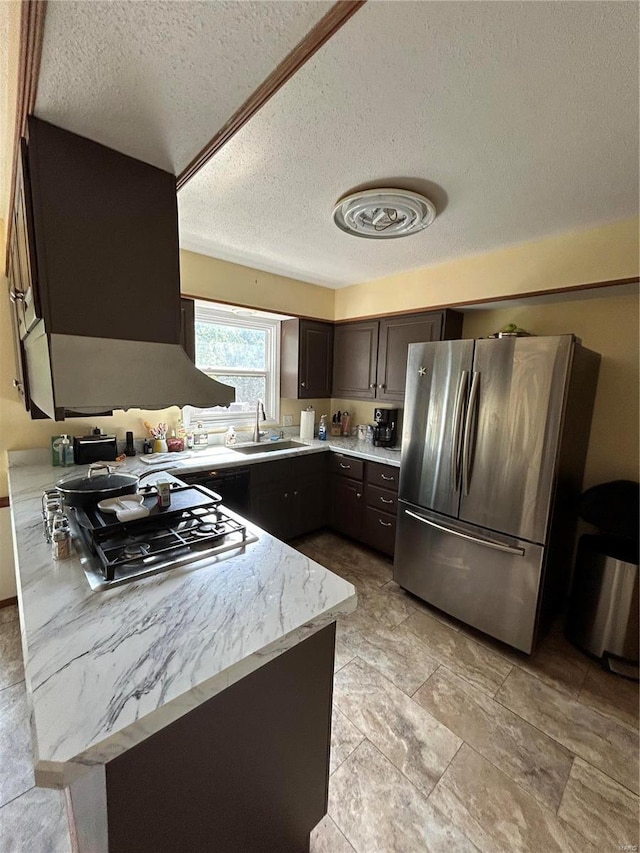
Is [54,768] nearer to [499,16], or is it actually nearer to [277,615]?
[277,615]

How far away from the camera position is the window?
10.4ft

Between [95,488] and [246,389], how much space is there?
2105mm

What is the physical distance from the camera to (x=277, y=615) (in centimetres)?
95

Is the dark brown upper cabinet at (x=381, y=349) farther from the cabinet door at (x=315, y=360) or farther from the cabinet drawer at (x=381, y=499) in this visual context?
the cabinet drawer at (x=381, y=499)

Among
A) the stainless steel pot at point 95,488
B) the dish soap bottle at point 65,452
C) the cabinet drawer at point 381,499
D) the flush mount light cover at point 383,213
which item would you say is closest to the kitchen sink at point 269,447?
the cabinet drawer at point 381,499

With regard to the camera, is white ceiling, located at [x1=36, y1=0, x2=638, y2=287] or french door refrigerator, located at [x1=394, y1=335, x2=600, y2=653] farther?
french door refrigerator, located at [x1=394, y1=335, x2=600, y2=653]

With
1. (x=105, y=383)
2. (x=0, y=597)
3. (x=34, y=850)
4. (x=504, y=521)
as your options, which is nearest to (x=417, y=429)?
(x=504, y=521)

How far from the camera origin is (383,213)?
1.85m

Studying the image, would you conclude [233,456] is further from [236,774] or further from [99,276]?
[236,774]

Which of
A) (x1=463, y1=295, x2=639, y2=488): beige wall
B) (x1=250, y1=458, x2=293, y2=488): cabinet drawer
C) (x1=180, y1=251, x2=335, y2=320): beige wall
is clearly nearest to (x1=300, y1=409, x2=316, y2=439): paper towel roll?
(x1=250, y1=458, x2=293, y2=488): cabinet drawer

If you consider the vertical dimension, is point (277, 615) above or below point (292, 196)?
below

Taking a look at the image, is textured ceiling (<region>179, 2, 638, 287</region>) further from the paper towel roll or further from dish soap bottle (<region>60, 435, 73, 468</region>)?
the paper towel roll

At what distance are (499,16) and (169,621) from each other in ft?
5.79

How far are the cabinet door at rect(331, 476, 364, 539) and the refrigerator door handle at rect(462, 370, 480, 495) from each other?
3.65 ft
